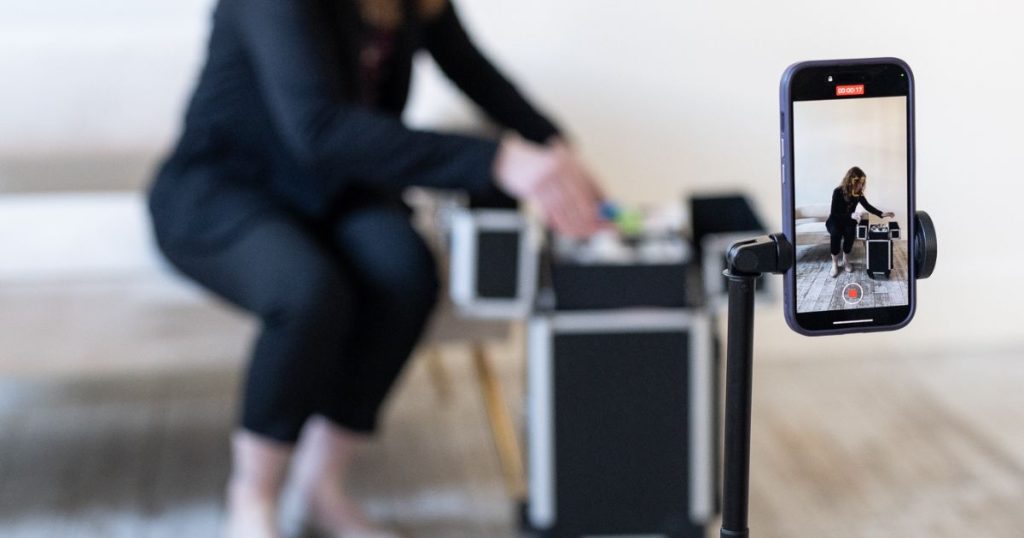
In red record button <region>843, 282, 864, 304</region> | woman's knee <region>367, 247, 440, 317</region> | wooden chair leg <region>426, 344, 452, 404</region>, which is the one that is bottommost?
wooden chair leg <region>426, 344, 452, 404</region>

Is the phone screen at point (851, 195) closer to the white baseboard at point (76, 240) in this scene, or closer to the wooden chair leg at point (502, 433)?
the wooden chair leg at point (502, 433)

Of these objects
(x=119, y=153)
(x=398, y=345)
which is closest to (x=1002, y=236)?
(x=398, y=345)

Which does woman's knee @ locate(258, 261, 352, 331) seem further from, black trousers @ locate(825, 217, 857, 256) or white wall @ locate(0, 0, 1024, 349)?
black trousers @ locate(825, 217, 857, 256)

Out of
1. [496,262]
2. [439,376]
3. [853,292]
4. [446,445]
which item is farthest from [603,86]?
[853,292]

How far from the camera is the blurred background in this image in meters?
1.60

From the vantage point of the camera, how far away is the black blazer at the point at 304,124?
136cm

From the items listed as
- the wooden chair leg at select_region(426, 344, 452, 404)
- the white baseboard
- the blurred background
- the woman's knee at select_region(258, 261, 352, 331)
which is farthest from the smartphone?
the wooden chair leg at select_region(426, 344, 452, 404)

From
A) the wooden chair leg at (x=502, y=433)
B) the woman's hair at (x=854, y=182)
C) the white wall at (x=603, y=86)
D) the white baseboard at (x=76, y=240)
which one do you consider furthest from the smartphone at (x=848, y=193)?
the white baseboard at (x=76, y=240)

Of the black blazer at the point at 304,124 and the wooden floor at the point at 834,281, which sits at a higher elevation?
the wooden floor at the point at 834,281

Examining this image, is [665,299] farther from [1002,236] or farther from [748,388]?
[748,388]

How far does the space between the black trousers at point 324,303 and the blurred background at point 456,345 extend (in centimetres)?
19

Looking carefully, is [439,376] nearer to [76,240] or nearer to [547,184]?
[76,240]

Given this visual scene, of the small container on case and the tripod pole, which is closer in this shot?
the tripod pole

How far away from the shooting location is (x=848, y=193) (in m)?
0.60
